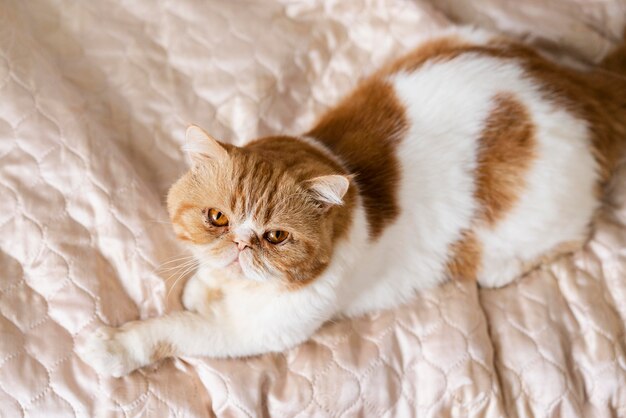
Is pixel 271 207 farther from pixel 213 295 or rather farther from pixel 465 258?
pixel 465 258

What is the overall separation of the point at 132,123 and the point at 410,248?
805 mm

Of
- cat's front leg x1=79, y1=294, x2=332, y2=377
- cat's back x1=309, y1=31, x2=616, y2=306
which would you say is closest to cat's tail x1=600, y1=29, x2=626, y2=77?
cat's back x1=309, y1=31, x2=616, y2=306

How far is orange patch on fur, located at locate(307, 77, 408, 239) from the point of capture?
1317 mm

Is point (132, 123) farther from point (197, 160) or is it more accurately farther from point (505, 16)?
point (505, 16)

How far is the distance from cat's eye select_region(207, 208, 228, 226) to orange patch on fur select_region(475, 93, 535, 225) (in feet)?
1.99

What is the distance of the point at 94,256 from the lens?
1343 millimetres

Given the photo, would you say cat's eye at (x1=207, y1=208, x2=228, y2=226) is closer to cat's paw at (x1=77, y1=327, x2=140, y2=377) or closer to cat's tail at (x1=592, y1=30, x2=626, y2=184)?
cat's paw at (x1=77, y1=327, x2=140, y2=377)

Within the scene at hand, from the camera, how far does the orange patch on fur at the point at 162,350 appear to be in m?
1.25

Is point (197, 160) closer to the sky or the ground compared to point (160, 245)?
closer to the sky

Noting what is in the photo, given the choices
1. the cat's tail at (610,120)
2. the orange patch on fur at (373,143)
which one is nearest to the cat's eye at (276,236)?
the orange patch on fur at (373,143)

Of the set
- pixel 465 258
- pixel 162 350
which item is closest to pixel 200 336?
pixel 162 350

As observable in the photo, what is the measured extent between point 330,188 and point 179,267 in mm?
472

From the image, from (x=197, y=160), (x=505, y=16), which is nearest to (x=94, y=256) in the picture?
(x=197, y=160)

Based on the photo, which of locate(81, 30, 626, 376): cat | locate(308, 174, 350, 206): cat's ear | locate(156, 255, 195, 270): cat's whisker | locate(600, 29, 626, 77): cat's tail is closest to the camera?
locate(308, 174, 350, 206): cat's ear
